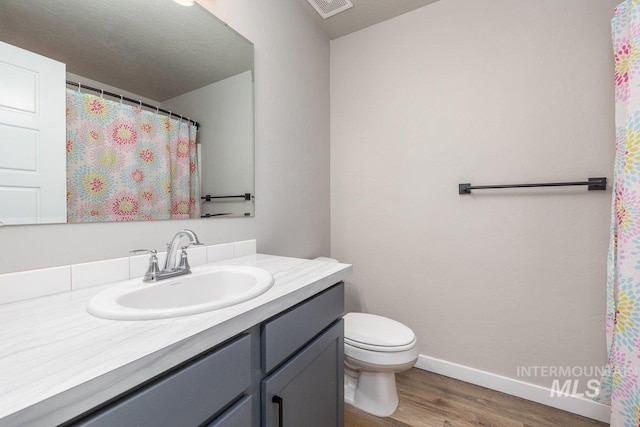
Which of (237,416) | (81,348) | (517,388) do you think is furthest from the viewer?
(517,388)

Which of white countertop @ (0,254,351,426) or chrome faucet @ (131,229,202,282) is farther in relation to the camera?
chrome faucet @ (131,229,202,282)

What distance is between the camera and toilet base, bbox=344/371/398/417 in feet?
4.53

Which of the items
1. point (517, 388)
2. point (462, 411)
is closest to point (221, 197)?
point (462, 411)

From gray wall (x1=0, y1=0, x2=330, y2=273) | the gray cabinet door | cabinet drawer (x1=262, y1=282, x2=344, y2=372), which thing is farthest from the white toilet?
gray wall (x1=0, y1=0, x2=330, y2=273)

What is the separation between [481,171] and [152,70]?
169 cm

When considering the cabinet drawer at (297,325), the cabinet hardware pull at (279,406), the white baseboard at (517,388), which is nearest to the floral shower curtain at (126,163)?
the cabinet drawer at (297,325)

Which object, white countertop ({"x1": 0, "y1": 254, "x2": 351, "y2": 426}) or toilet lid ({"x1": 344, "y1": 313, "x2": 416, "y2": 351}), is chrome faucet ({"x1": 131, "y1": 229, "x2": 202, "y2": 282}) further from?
toilet lid ({"x1": 344, "y1": 313, "x2": 416, "y2": 351})

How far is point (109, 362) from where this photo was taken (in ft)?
1.40

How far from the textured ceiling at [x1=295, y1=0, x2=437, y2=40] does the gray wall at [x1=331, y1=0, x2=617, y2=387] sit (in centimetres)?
6

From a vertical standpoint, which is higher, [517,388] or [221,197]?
[221,197]

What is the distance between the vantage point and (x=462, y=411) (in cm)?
139

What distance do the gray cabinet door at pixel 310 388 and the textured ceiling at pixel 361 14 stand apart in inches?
72.1

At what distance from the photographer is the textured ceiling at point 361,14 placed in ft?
5.42

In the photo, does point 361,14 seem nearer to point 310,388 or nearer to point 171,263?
point 171,263
